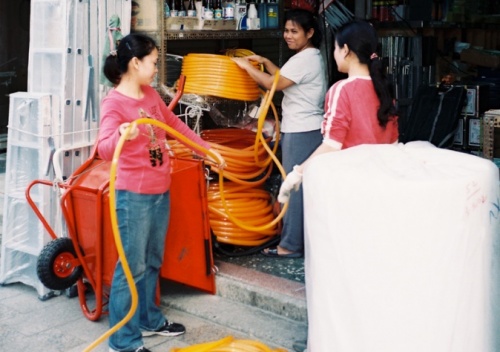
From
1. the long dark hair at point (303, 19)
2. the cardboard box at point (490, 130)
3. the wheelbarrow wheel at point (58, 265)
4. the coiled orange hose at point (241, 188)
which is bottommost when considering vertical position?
the wheelbarrow wheel at point (58, 265)

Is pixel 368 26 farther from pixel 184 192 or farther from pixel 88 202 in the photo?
pixel 88 202

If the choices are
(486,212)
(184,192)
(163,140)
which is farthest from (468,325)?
(184,192)

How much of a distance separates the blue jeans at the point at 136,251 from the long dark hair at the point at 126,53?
674 millimetres

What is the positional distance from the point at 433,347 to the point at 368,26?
5.69 ft

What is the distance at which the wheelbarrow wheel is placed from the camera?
14.9ft

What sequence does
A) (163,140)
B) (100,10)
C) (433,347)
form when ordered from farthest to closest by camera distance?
(100,10)
(163,140)
(433,347)

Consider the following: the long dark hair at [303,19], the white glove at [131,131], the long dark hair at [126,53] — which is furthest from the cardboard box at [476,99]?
the white glove at [131,131]

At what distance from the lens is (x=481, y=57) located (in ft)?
28.2

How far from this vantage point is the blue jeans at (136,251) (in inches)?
159

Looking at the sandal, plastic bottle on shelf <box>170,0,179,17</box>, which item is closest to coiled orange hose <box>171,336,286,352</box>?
the sandal

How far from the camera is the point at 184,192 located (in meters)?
4.84

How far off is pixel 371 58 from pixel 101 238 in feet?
6.55

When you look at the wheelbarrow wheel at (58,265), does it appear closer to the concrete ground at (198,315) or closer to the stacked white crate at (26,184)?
the concrete ground at (198,315)

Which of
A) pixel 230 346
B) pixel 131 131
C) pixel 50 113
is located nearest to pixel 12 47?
pixel 50 113
